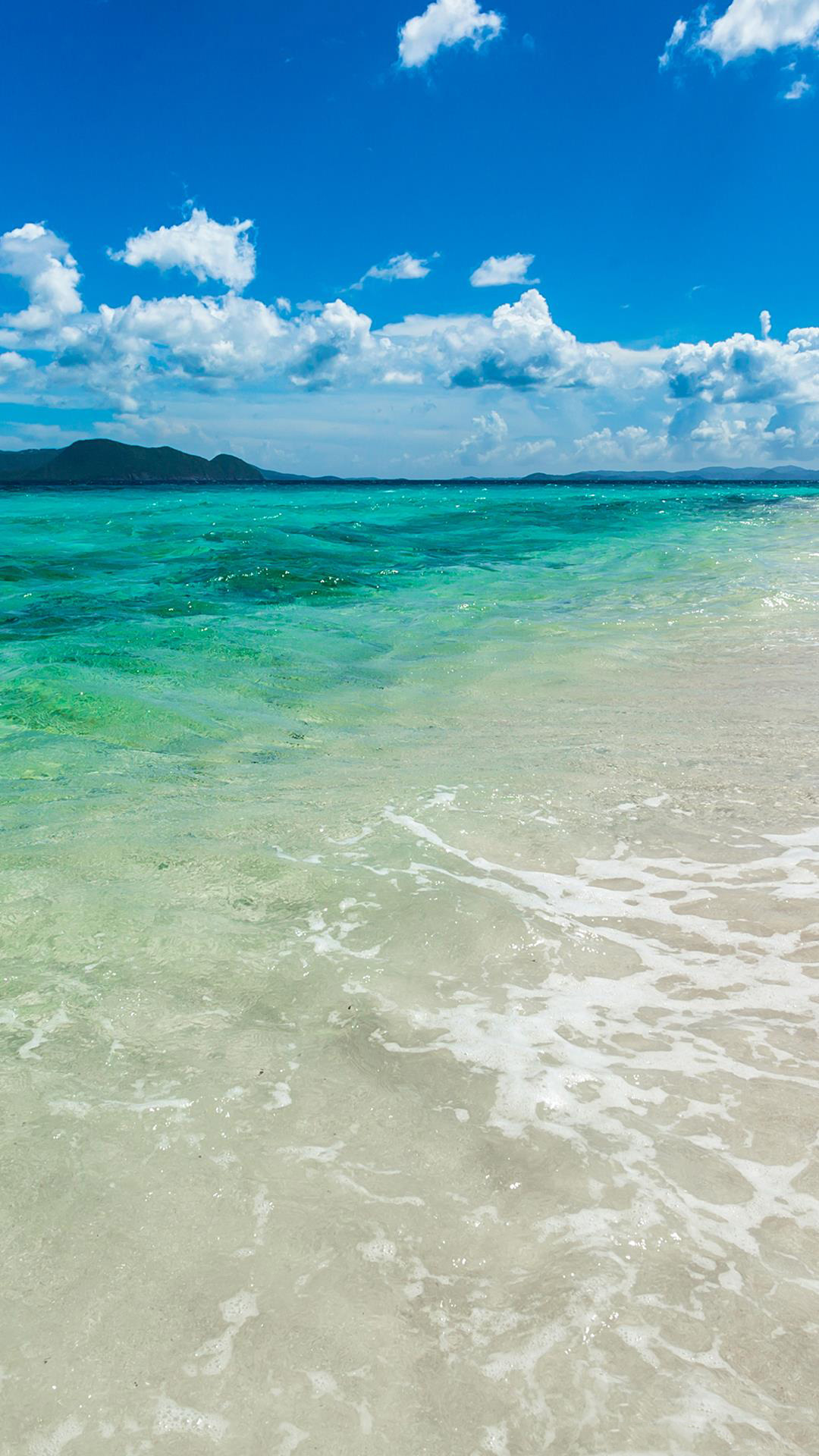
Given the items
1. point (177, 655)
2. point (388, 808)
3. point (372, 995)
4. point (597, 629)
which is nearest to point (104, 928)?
point (372, 995)

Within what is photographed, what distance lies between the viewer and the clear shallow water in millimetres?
2039

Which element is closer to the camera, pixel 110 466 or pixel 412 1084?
pixel 412 1084

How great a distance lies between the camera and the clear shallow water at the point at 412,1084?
6.69 feet

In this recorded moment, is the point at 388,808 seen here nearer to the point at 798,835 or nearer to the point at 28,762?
the point at 798,835

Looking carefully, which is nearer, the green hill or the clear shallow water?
the clear shallow water

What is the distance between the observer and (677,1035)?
328 centimetres

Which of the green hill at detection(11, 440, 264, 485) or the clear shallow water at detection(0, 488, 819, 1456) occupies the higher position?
the green hill at detection(11, 440, 264, 485)

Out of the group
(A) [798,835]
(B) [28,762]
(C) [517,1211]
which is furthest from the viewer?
(B) [28,762]

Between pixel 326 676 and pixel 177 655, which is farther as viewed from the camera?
pixel 177 655

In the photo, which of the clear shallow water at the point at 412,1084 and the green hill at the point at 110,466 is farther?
the green hill at the point at 110,466

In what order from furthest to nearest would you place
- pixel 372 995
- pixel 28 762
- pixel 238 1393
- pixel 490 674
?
pixel 490 674, pixel 28 762, pixel 372 995, pixel 238 1393

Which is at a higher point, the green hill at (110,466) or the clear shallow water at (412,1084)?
the green hill at (110,466)

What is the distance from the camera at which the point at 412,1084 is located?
3.03 meters

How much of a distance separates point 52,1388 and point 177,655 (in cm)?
962
